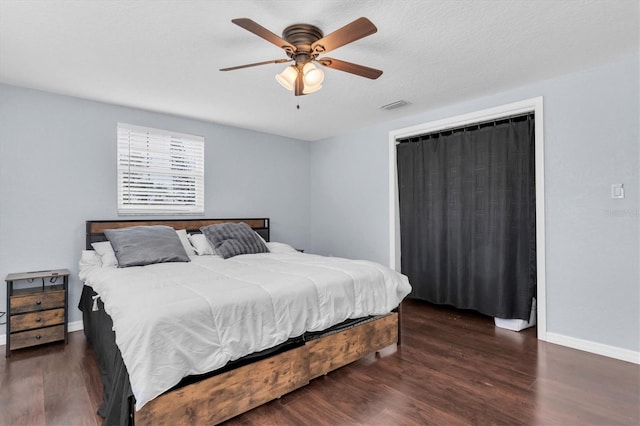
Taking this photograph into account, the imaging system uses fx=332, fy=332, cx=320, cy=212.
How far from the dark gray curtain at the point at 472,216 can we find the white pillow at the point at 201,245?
8.00 ft

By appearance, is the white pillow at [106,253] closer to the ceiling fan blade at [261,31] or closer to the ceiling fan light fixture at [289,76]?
the ceiling fan light fixture at [289,76]

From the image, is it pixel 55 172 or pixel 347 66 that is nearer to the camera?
pixel 347 66

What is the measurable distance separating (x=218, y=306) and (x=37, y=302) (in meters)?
2.21

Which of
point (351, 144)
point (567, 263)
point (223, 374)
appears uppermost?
point (351, 144)

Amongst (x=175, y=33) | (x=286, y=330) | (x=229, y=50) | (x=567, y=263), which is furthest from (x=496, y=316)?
(x=175, y=33)

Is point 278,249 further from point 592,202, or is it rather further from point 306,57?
point 592,202

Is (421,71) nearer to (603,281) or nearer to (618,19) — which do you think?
(618,19)

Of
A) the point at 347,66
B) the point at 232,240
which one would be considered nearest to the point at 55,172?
the point at 232,240

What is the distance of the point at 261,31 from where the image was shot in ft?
5.90

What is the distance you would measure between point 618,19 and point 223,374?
10.5ft

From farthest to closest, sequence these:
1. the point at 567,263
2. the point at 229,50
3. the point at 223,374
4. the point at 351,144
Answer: the point at 351,144 → the point at 567,263 → the point at 229,50 → the point at 223,374

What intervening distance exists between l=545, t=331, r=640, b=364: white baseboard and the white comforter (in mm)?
1444

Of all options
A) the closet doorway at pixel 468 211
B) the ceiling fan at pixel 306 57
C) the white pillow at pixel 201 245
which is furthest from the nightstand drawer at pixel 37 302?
the closet doorway at pixel 468 211

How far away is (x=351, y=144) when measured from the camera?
4.93m
